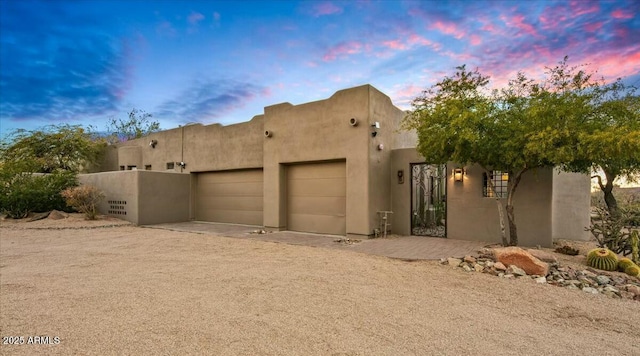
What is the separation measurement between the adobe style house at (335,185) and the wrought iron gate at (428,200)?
4cm

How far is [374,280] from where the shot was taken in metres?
4.63

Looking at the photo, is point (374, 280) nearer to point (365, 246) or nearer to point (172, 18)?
point (365, 246)

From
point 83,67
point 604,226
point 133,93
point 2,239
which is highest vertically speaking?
point 83,67

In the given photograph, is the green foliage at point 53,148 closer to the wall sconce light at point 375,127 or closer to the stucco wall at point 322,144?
the stucco wall at point 322,144

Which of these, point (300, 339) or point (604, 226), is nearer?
point (300, 339)

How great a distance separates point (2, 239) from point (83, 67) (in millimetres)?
8682

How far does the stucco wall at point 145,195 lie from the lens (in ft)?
38.7

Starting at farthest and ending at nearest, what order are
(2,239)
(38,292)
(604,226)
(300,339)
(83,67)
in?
(83,67) < (2,239) < (604,226) < (38,292) < (300,339)

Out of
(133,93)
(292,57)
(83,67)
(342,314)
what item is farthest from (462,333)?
(83,67)

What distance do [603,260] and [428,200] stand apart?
6071 mm

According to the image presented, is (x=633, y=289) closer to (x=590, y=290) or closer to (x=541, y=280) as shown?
(x=590, y=290)

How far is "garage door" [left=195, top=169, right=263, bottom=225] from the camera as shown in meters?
11.5

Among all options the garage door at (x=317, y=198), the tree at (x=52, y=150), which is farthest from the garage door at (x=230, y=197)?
the tree at (x=52, y=150)

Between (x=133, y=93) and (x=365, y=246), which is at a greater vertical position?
(x=133, y=93)
